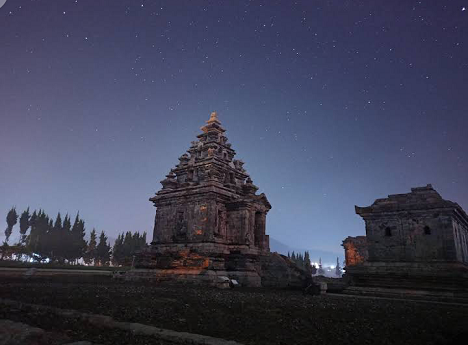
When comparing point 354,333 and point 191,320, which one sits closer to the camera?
point 354,333

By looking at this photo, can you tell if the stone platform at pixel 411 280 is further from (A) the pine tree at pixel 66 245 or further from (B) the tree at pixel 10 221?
(B) the tree at pixel 10 221

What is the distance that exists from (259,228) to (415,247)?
13035 mm

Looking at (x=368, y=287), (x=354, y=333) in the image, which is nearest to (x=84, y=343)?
(x=354, y=333)

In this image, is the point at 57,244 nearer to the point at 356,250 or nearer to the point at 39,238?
the point at 39,238

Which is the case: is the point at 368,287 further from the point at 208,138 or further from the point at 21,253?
the point at 21,253

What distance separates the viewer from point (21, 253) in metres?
61.4

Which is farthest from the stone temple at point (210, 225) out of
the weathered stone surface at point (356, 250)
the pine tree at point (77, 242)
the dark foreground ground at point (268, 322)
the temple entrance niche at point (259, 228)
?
the pine tree at point (77, 242)

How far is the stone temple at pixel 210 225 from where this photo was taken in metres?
23.4

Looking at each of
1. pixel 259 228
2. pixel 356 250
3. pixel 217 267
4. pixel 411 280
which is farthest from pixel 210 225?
pixel 356 250

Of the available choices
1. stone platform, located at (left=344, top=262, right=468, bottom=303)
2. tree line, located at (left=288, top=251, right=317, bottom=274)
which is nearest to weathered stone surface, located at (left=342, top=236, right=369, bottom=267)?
tree line, located at (left=288, top=251, right=317, bottom=274)

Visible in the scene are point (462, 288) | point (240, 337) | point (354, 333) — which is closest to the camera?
point (240, 337)

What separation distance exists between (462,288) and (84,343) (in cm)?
1767

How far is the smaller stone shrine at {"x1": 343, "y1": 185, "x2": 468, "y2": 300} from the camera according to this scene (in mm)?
16719

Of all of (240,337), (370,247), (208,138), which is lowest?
(240,337)
